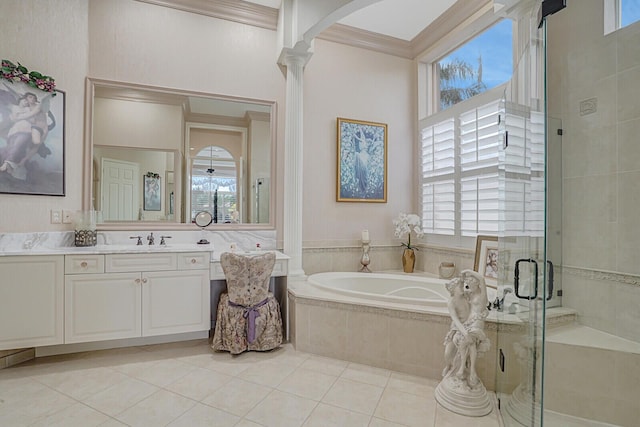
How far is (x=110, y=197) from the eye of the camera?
3.06m

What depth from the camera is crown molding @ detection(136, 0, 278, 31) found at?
128 inches

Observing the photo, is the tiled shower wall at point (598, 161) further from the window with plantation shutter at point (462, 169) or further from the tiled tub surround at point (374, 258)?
the tiled tub surround at point (374, 258)

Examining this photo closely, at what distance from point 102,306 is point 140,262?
42 centimetres

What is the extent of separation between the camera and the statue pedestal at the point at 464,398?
6.46 ft

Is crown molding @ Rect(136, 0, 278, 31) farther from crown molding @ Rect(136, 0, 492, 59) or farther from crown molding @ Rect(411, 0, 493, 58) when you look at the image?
crown molding @ Rect(411, 0, 493, 58)

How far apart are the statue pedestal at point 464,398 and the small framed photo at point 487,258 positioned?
104cm

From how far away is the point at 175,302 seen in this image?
2.79 metres

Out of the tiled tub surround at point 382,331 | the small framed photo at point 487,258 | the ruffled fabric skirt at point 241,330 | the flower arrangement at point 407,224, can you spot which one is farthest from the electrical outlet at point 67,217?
the small framed photo at point 487,258

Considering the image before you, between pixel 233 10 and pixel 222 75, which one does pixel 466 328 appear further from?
pixel 233 10

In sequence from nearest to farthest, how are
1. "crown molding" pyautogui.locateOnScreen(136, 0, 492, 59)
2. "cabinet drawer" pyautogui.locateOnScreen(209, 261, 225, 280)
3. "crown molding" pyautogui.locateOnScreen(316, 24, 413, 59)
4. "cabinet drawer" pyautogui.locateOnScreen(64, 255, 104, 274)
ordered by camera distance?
"cabinet drawer" pyautogui.locateOnScreen(64, 255, 104, 274), "cabinet drawer" pyautogui.locateOnScreen(209, 261, 225, 280), "crown molding" pyautogui.locateOnScreen(136, 0, 492, 59), "crown molding" pyautogui.locateOnScreen(316, 24, 413, 59)

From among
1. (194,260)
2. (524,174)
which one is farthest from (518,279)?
(194,260)

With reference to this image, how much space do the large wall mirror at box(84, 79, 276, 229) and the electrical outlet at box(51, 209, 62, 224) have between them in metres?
0.20

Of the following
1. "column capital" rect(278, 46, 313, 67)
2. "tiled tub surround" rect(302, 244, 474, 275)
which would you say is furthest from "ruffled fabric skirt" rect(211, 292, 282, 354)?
"column capital" rect(278, 46, 313, 67)

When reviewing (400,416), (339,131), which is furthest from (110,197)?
(400,416)
